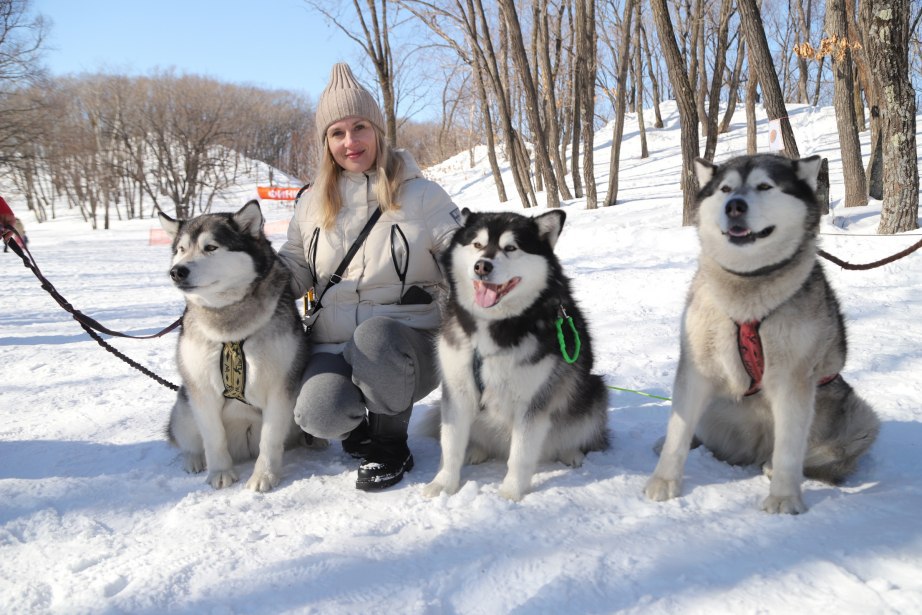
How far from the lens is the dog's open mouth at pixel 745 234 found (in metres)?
1.97

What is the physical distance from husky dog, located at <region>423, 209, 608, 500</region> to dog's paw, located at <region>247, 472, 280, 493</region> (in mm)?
701

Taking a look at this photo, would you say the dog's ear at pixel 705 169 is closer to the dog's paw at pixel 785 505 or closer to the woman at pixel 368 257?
the woman at pixel 368 257

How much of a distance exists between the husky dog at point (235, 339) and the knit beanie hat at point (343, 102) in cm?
62

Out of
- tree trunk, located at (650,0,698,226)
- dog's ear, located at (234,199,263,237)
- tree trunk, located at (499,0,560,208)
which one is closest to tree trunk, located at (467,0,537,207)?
tree trunk, located at (499,0,560,208)

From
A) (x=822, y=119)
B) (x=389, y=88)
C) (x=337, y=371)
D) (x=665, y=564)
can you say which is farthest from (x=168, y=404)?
(x=822, y=119)

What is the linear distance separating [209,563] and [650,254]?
6665 mm

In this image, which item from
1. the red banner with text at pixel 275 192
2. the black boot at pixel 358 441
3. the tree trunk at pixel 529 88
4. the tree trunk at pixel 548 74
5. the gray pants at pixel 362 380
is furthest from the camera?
the red banner with text at pixel 275 192

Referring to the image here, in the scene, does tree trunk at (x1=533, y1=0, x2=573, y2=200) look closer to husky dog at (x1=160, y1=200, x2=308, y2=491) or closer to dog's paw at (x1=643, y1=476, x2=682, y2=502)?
husky dog at (x1=160, y1=200, x2=308, y2=491)

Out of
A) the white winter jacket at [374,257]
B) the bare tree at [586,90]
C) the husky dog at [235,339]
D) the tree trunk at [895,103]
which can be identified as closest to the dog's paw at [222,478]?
the husky dog at [235,339]

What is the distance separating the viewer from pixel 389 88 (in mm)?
13164

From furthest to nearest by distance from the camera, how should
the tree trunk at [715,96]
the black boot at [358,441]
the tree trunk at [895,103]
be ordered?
1. the tree trunk at [715,96]
2. the tree trunk at [895,103]
3. the black boot at [358,441]

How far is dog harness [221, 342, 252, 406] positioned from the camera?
8.00ft

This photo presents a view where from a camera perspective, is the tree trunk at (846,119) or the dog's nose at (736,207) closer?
the dog's nose at (736,207)

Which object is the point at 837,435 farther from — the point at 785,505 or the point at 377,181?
the point at 377,181
